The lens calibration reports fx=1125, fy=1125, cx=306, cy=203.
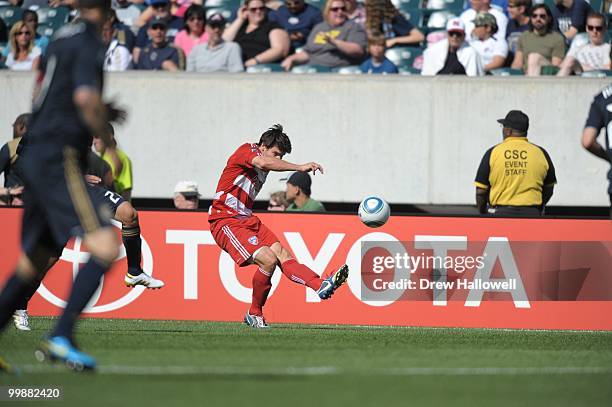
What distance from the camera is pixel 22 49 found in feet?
56.3

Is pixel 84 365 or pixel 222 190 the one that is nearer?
pixel 84 365

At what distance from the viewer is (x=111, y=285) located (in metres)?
13.3

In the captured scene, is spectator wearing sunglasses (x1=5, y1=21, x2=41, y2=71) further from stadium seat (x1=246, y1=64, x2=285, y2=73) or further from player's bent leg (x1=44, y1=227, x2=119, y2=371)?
player's bent leg (x1=44, y1=227, x2=119, y2=371)

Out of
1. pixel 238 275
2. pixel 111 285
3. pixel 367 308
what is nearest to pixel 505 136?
pixel 367 308

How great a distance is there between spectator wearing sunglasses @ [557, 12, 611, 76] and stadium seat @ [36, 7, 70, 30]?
8.05 metres

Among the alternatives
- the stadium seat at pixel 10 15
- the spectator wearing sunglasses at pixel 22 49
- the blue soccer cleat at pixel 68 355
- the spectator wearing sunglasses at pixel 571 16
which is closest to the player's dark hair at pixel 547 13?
the spectator wearing sunglasses at pixel 571 16

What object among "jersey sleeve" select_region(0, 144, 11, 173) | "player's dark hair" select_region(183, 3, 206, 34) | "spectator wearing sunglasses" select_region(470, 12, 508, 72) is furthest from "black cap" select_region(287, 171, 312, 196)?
"player's dark hair" select_region(183, 3, 206, 34)

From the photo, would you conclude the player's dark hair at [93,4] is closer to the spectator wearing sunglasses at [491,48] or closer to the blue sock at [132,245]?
the blue sock at [132,245]

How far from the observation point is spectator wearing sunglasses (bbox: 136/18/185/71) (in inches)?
656

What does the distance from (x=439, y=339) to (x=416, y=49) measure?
24.3 feet

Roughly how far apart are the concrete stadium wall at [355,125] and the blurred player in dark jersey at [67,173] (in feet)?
28.6

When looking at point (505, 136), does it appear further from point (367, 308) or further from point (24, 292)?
point (24, 292)

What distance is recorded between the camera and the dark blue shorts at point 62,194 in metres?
6.83

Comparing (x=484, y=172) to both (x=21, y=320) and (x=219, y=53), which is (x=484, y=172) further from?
(x=21, y=320)
